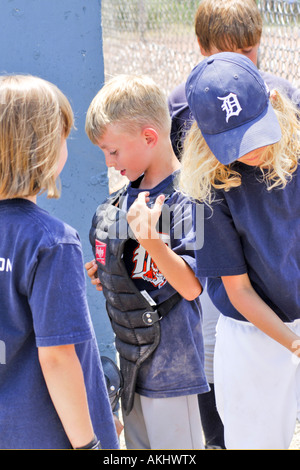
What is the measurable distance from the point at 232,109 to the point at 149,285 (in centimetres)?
76

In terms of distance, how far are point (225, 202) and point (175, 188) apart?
324 mm

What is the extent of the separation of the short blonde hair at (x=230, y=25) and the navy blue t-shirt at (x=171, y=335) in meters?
0.57

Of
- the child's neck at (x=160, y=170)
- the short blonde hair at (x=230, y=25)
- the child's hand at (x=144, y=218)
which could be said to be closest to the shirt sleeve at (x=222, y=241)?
the child's hand at (x=144, y=218)

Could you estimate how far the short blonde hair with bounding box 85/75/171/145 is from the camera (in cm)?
227

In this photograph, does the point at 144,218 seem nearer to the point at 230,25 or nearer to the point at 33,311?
the point at 33,311

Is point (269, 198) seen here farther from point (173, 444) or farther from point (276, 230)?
point (173, 444)

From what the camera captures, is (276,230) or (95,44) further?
(95,44)

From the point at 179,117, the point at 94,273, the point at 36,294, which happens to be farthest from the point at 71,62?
the point at 36,294

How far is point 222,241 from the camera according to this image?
190cm

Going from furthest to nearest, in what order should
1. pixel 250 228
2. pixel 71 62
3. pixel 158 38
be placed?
pixel 158 38 < pixel 71 62 < pixel 250 228

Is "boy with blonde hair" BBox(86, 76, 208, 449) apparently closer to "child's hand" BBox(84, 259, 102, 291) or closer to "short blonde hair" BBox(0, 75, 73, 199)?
"child's hand" BBox(84, 259, 102, 291)

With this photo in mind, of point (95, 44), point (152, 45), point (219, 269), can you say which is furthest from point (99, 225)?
point (152, 45)

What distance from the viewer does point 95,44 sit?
2.89 metres

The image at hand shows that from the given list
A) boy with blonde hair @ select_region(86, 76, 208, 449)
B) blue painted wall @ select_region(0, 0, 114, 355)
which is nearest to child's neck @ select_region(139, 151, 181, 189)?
boy with blonde hair @ select_region(86, 76, 208, 449)
